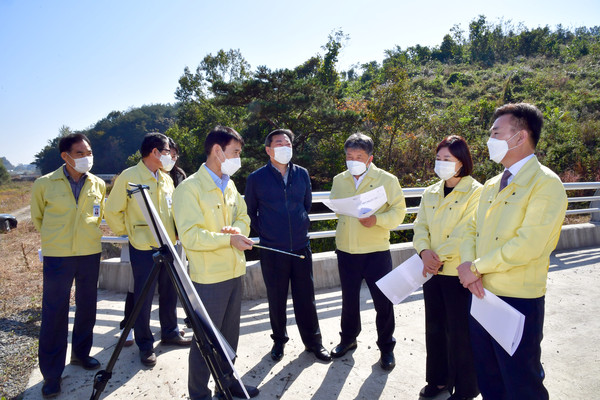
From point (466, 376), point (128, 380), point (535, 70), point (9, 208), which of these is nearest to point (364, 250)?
point (466, 376)

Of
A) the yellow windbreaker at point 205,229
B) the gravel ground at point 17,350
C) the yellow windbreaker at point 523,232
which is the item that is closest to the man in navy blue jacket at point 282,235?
the yellow windbreaker at point 205,229

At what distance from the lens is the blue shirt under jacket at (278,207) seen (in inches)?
131

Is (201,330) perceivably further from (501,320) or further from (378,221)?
(378,221)

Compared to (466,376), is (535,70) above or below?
above

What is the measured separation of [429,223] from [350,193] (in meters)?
0.81

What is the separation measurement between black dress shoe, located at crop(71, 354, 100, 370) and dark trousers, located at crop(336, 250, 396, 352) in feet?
7.09

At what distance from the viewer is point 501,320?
2.05 metres

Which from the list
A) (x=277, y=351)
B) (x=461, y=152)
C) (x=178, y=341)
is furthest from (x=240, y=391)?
(x=461, y=152)

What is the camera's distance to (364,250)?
11.0 ft

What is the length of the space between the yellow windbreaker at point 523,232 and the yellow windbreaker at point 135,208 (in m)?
2.70

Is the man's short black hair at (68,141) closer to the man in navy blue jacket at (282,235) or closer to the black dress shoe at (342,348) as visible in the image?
the man in navy blue jacket at (282,235)

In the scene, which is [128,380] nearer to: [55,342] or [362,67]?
[55,342]

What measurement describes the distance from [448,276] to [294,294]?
1.37m

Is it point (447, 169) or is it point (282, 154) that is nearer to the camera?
point (447, 169)
